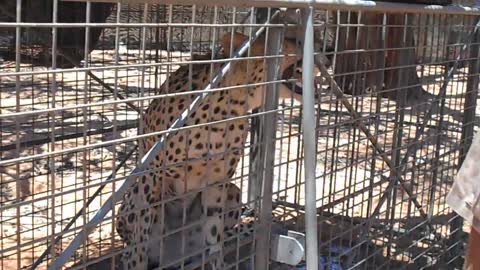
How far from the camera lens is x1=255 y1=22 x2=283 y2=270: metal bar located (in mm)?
2609

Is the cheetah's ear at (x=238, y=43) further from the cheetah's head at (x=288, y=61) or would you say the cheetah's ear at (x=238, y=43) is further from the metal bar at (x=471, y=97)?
the metal bar at (x=471, y=97)

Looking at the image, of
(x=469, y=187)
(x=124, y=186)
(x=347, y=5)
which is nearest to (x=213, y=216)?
(x=347, y=5)

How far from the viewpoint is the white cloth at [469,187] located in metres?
1.97

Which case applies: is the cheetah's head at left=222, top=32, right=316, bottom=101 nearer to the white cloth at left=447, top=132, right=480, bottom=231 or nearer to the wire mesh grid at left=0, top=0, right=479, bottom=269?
the wire mesh grid at left=0, top=0, right=479, bottom=269

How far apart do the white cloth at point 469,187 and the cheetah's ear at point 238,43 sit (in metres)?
1.04

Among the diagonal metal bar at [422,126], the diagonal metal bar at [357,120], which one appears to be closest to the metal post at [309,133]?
the diagonal metal bar at [357,120]

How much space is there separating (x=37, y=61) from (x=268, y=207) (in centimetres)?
243

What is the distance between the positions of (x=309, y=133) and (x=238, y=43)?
829 mm

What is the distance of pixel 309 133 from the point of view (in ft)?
8.32

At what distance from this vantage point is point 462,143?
173 inches

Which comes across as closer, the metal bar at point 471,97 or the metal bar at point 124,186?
the metal bar at point 124,186

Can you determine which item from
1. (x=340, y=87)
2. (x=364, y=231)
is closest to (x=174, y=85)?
(x=340, y=87)

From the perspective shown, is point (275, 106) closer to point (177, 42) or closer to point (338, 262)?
point (338, 262)

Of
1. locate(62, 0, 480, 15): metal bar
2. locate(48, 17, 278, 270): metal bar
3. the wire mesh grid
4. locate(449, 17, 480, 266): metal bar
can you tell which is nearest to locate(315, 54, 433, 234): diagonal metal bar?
the wire mesh grid
